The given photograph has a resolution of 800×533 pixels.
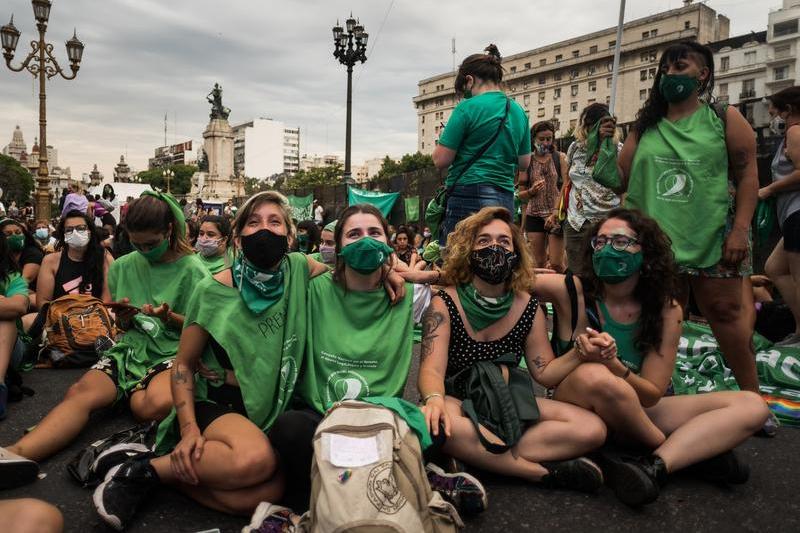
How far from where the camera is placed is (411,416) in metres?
2.25

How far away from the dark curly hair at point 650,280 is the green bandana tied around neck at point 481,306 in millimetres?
459

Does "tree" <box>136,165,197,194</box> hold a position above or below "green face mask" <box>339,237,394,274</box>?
above

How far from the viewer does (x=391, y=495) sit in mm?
1866

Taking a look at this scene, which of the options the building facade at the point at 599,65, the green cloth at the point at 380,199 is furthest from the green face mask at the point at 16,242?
the building facade at the point at 599,65

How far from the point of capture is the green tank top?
285 cm

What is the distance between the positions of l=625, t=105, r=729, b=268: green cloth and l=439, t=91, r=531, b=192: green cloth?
0.85 meters

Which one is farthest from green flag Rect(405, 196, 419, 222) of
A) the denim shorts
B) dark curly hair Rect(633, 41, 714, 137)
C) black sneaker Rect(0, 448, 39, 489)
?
black sneaker Rect(0, 448, 39, 489)

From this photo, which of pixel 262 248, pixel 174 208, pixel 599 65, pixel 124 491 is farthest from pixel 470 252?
pixel 599 65

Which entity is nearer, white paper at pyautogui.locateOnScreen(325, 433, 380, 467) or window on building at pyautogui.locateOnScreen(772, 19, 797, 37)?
white paper at pyautogui.locateOnScreen(325, 433, 380, 467)

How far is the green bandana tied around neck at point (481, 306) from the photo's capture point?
2.82 meters

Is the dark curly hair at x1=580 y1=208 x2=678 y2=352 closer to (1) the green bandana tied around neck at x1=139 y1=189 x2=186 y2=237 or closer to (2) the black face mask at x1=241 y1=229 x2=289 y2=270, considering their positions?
(2) the black face mask at x1=241 y1=229 x2=289 y2=270

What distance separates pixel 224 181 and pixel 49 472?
7741 centimetres

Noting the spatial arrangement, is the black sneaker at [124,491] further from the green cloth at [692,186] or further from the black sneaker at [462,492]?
the green cloth at [692,186]

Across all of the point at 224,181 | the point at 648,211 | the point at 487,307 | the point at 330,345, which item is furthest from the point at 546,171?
the point at 224,181
